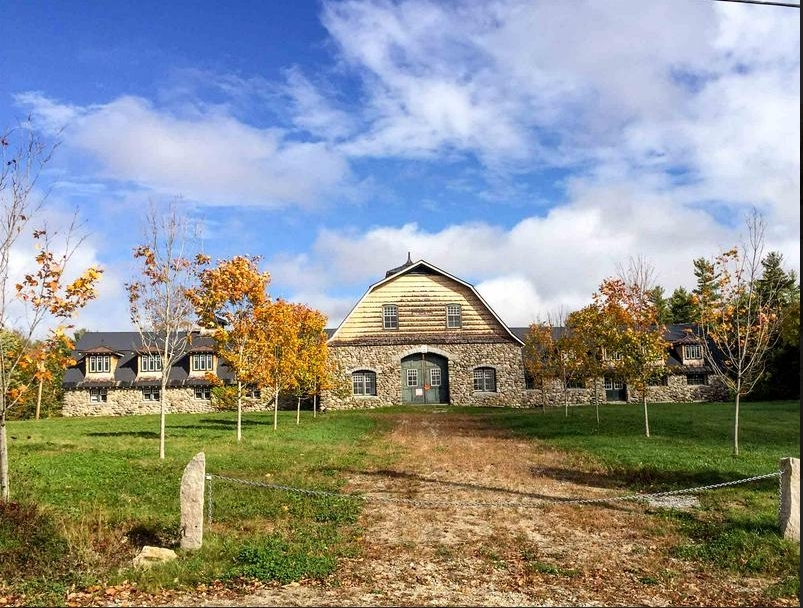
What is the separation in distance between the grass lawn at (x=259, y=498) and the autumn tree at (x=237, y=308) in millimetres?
2794

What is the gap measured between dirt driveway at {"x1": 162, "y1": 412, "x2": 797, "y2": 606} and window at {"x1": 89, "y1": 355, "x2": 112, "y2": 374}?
3436 centimetres

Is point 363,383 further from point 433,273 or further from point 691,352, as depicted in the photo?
point 691,352

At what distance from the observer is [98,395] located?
42.0m

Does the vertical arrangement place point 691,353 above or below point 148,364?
above

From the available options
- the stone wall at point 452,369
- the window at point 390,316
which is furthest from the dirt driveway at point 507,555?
the window at point 390,316

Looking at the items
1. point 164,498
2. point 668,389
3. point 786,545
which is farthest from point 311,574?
point 668,389

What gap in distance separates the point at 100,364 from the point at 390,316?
69.2 feet

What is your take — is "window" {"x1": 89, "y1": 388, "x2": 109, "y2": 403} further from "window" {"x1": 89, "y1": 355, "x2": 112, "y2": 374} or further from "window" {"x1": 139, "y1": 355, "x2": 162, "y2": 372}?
"window" {"x1": 139, "y1": 355, "x2": 162, "y2": 372}

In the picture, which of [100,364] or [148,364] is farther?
[148,364]

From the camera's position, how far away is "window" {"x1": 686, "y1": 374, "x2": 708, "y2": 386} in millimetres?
43031

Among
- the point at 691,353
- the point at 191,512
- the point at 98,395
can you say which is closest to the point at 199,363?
the point at 98,395

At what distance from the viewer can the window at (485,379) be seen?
40.3 meters

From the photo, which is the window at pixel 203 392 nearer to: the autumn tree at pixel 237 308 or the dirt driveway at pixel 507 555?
the autumn tree at pixel 237 308

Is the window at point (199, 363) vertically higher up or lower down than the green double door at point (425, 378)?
higher up
